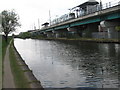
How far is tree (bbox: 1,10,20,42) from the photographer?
52.1 m

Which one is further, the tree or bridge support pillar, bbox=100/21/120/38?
the tree

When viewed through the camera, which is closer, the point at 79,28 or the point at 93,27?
the point at 93,27

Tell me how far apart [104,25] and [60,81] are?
33736 mm

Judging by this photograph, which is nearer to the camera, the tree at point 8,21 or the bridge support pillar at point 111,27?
the bridge support pillar at point 111,27

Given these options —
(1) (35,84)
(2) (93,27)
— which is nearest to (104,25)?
(2) (93,27)

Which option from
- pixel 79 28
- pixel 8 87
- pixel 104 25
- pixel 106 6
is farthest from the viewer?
pixel 79 28

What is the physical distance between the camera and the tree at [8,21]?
171 feet

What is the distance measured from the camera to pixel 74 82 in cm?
976

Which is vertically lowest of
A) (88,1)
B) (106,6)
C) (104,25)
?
(104,25)

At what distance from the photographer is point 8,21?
53.4 meters

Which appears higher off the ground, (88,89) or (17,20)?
(17,20)

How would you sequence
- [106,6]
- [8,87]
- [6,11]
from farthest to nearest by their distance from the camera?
[6,11], [106,6], [8,87]

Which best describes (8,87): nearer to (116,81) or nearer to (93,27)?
(116,81)

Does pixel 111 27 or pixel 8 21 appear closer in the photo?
pixel 111 27
